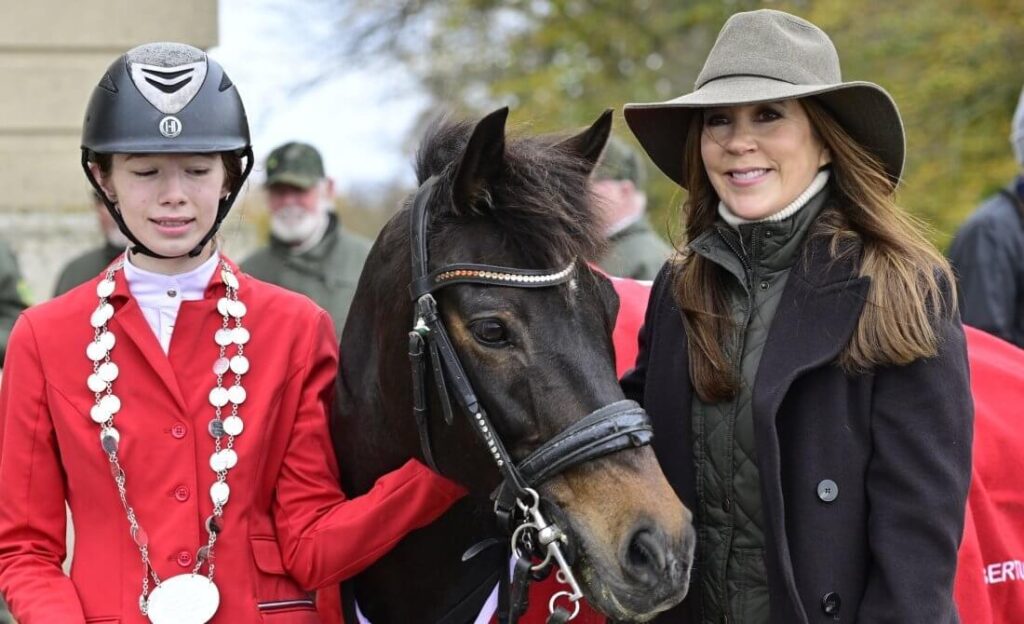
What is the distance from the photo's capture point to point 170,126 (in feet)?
9.11

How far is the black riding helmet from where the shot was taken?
109 inches

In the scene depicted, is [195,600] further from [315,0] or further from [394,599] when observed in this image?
[315,0]

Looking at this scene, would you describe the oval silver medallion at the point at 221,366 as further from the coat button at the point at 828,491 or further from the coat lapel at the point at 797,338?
the coat button at the point at 828,491

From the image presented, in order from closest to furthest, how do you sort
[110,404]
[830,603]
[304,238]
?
[830,603]
[110,404]
[304,238]

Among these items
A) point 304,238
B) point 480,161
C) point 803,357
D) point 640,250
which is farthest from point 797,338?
point 304,238

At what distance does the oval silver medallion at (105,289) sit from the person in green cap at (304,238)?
403 cm

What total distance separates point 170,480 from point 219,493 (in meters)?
0.11

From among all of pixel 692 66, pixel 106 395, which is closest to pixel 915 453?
pixel 106 395

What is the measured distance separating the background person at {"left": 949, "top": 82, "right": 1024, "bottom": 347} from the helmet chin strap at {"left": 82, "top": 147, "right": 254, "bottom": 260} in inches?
143

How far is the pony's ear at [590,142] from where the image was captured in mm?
2945

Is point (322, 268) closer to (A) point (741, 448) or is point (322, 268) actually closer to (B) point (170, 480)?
(B) point (170, 480)

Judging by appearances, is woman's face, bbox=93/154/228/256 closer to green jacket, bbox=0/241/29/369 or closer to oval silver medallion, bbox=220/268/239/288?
oval silver medallion, bbox=220/268/239/288

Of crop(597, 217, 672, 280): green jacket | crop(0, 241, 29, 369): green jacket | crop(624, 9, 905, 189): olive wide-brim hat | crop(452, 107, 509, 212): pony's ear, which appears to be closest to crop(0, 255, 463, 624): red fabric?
crop(452, 107, 509, 212): pony's ear

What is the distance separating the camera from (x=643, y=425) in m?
2.51
